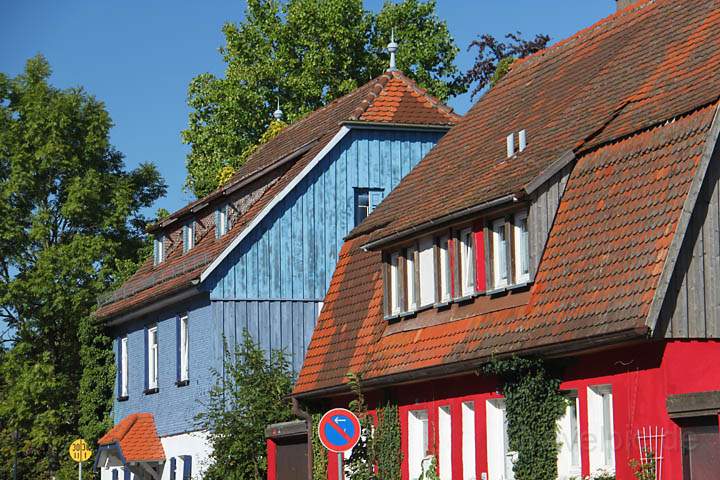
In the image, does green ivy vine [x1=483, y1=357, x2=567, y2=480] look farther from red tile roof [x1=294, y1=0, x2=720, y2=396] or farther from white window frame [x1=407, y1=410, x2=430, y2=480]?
white window frame [x1=407, y1=410, x2=430, y2=480]

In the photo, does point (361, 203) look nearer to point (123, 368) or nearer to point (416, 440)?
point (123, 368)

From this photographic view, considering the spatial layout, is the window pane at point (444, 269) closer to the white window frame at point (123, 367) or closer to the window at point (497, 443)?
the window at point (497, 443)

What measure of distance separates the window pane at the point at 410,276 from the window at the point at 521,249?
344cm

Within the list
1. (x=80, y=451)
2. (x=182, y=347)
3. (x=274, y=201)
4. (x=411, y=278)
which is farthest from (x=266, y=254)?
(x=80, y=451)

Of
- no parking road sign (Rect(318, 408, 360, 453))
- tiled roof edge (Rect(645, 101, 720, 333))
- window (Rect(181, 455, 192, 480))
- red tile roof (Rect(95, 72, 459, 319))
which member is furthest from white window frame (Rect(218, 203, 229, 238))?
tiled roof edge (Rect(645, 101, 720, 333))

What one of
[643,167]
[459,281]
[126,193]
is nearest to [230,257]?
[459,281]

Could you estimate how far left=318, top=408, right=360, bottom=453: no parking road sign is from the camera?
21.2 m

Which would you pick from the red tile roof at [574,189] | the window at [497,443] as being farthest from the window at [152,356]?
the window at [497,443]

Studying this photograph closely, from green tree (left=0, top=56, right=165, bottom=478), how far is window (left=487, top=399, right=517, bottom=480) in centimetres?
2850

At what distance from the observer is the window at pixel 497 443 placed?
21.6m

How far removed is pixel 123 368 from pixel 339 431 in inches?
802

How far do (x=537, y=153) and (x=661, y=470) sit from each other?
6089 mm

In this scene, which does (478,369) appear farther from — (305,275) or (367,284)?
(305,275)

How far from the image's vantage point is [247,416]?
2989 centimetres
